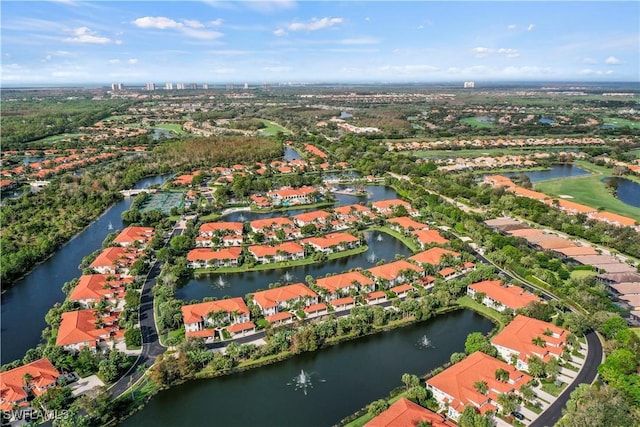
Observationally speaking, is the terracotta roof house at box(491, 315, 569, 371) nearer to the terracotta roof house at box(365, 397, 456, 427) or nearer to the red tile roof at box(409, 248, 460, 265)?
the terracotta roof house at box(365, 397, 456, 427)

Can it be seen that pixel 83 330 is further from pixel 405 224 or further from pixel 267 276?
pixel 405 224

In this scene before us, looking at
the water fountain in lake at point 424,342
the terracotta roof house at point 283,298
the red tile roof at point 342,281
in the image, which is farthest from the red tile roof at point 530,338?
the terracotta roof house at point 283,298

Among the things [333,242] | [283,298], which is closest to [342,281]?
[283,298]

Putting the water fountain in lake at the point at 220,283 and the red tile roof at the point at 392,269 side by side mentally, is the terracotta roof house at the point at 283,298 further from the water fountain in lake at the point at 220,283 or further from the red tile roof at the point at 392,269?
the red tile roof at the point at 392,269

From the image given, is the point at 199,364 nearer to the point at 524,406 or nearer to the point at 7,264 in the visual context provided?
the point at 524,406

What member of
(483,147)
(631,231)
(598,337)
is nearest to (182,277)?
(598,337)

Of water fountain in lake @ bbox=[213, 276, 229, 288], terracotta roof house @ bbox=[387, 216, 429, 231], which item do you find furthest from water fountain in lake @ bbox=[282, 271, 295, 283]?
terracotta roof house @ bbox=[387, 216, 429, 231]
